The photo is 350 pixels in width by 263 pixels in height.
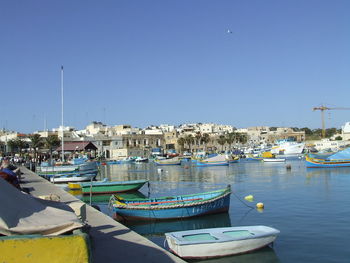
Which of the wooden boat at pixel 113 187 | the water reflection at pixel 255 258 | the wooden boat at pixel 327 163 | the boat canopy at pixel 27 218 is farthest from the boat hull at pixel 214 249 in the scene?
the wooden boat at pixel 327 163

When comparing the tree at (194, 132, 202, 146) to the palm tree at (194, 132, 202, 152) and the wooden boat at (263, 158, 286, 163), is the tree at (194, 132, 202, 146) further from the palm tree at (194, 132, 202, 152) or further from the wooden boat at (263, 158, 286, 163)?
the wooden boat at (263, 158, 286, 163)

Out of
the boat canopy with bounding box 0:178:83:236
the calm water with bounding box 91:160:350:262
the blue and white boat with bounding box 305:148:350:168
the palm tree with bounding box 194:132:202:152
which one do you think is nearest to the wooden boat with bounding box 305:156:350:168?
the blue and white boat with bounding box 305:148:350:168

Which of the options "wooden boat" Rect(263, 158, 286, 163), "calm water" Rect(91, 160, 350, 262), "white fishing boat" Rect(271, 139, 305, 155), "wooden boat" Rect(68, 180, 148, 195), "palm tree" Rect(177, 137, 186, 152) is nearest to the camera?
"calm water" Rect(91, 160, 350, 262)

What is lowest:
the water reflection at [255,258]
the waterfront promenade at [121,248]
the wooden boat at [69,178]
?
the water reflection at [255,258]

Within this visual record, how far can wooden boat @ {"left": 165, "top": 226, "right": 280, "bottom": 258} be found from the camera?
12.1 meters

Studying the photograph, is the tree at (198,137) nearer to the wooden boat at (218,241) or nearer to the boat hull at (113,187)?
the boat hull at (113,187)

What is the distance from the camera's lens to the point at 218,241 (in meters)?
12.2

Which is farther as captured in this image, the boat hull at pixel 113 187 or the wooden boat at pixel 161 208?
the boat hull at pixel 113 187

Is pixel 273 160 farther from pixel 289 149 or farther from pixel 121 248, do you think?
pixel 121 248

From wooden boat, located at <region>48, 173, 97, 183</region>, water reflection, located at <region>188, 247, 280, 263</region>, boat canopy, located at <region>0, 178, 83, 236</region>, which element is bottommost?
water reflection, located at <region>188, 247, 280, 263</region>

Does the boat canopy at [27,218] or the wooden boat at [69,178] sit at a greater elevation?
the boat canopy at [27,218]

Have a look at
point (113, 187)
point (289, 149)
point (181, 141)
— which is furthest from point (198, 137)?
point (113, 187)

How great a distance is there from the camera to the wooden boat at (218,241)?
39.5 feet

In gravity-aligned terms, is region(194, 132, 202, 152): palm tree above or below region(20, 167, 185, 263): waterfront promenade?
above
